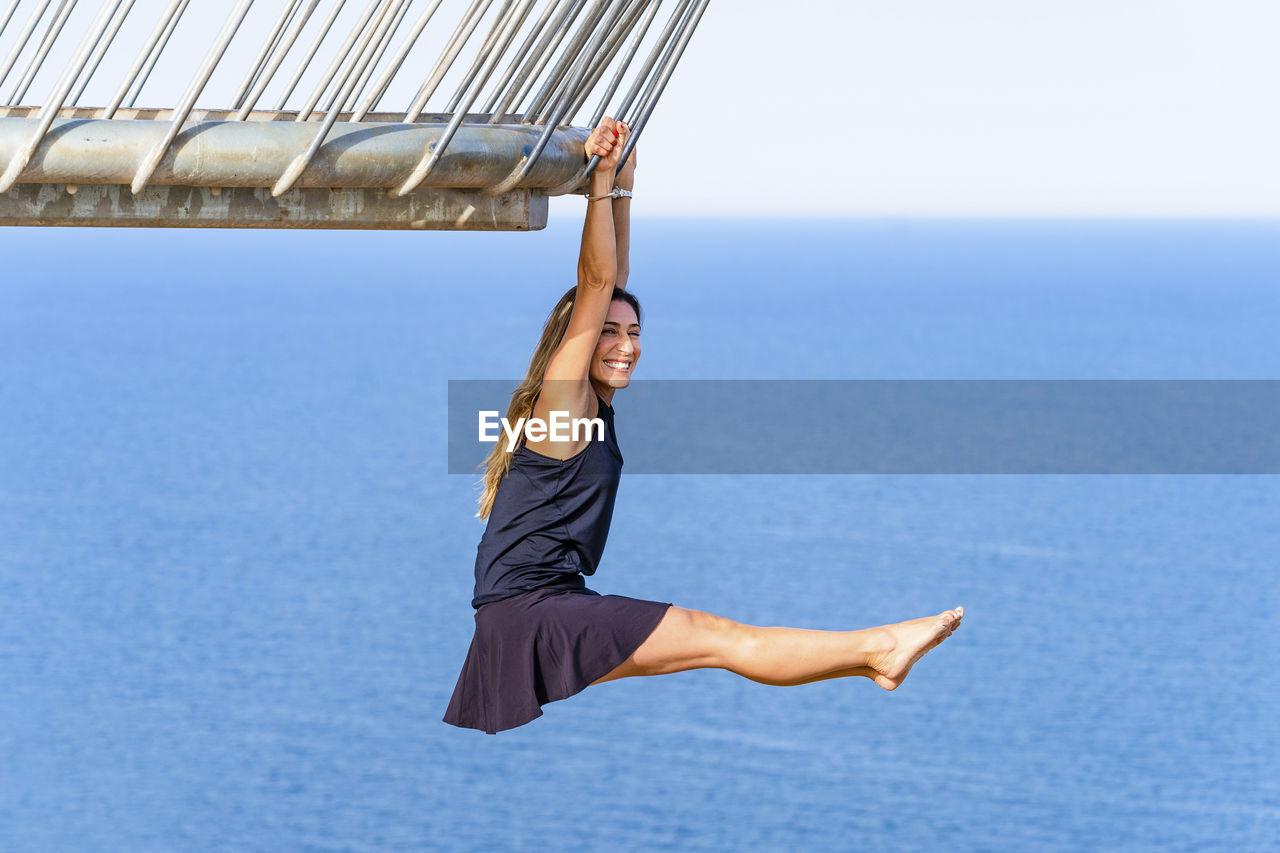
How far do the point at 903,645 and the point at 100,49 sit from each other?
12.2 ft

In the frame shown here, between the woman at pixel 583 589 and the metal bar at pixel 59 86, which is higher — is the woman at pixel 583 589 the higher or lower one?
the lower one

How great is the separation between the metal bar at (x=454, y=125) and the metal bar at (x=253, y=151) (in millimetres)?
31

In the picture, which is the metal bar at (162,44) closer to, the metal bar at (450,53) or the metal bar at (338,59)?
the metal bar at (338,59)

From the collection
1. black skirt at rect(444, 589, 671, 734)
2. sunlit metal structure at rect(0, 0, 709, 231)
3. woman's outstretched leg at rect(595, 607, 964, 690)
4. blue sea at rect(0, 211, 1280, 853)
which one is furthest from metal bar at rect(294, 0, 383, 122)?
blue sea at rect(0, 211, 1280, 853)

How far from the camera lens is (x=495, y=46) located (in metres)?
6.45

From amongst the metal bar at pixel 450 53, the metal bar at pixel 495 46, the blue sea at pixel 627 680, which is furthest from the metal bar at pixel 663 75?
the blue sea at pixel 627 680

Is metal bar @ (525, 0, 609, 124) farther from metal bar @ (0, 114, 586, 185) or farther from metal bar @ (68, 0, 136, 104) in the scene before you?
metal bar @ (68, 0, 136, 104)

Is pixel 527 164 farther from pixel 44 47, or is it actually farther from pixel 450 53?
pixel 44 47

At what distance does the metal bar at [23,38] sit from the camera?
615cm

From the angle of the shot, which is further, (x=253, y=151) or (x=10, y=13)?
(x=10, y=13)

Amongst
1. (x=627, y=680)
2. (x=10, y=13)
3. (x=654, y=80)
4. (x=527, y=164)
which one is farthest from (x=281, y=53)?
(x=627, y=680)

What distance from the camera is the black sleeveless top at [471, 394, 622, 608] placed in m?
7.45

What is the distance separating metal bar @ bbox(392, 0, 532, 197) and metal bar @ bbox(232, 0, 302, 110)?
61 centimetres

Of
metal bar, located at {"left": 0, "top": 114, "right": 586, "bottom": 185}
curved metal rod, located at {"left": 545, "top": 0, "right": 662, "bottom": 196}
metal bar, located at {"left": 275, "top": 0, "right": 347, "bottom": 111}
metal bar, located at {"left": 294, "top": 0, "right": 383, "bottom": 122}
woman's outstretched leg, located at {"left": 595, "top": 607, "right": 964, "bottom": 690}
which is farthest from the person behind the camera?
woman's outstretched leg, located at {"left": 595, "top": 607, "right": 964, "bottom": 690}
